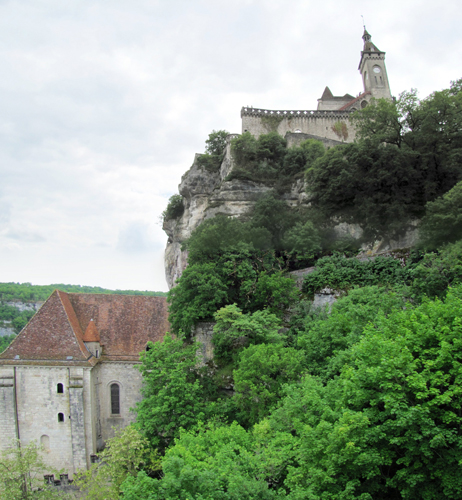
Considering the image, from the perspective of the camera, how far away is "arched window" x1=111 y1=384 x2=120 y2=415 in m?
30.6

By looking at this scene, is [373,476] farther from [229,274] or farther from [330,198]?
[330,198]

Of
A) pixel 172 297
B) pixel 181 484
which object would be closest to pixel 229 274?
pixel 172 297

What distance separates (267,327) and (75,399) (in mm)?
14505

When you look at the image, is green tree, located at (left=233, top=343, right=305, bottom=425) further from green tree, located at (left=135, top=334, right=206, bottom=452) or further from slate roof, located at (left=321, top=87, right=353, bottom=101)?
slate roof, located at (left=321, top=87, right=353, bottom=101)

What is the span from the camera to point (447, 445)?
11062 millimetres

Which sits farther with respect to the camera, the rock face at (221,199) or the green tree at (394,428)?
the rock face at (221,199)

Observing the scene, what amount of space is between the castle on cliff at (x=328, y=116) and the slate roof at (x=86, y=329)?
85.1 feet

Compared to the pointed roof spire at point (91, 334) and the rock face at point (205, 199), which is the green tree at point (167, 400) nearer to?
the pointed roof spire at point (91, 334)

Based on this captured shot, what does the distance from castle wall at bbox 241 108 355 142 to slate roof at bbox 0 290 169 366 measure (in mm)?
25350

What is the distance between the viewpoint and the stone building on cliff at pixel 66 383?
27.4m

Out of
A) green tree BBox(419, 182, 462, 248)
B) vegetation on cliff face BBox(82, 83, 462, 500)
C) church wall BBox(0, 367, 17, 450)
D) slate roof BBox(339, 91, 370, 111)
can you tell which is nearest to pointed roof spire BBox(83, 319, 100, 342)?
church wall BBox(0, 367, 17, 450)

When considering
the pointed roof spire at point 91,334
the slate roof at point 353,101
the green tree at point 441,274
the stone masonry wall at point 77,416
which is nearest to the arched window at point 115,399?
the stone masonry wall at point 77,416

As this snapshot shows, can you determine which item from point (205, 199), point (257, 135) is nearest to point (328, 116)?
point (257, 135)

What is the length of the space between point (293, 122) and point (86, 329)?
3415cm
